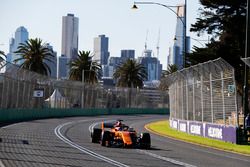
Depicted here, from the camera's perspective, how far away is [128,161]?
16922mm

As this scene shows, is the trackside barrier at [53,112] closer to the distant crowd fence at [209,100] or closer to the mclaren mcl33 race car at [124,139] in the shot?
the distant crowd fence at [209,100]

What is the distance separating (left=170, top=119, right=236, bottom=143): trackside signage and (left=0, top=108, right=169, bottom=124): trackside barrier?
49.6 feet

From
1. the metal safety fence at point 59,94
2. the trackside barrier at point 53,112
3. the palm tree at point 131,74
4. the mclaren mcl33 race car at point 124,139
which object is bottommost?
the mclaren mcl33 race car at point 124,139

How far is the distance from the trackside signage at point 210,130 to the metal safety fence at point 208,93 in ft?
0.95

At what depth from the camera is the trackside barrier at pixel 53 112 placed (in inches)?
1819

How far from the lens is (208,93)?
31.2 metres

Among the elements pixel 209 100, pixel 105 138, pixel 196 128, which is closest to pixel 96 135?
pixel 105 138

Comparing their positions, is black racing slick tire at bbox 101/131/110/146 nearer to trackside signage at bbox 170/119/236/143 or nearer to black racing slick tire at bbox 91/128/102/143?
black racing slick tire at bbox 91/128/102/143

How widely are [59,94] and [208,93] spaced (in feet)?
126

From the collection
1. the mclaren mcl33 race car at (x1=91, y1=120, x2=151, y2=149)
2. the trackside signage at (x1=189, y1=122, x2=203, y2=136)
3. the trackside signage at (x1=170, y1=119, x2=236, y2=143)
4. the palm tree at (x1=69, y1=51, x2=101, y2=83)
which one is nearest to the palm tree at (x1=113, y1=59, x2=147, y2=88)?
the palm tree at (x1=69, y1=51, x2=101, y2=83)

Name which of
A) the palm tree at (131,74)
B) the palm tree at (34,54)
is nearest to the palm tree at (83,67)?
the palm tree at (131,74)

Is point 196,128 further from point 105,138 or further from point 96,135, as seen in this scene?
point 105,138

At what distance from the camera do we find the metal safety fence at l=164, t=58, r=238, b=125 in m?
27.8

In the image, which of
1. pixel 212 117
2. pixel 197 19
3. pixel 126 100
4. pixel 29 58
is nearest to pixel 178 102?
pixel 212 117
